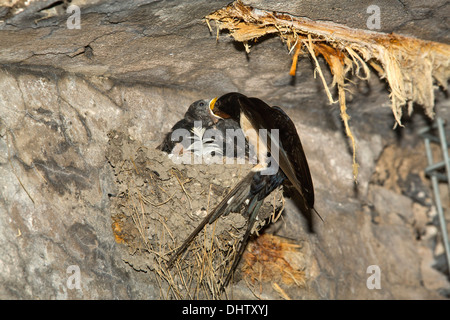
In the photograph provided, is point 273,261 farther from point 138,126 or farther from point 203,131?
point 138,126

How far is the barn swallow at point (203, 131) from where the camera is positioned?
3229 mm

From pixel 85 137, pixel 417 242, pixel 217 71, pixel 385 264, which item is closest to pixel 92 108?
pixel 85 137

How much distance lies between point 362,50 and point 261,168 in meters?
0.93

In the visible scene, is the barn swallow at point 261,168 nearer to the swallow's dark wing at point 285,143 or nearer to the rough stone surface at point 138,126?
the swallow's dark wing at point 285,143

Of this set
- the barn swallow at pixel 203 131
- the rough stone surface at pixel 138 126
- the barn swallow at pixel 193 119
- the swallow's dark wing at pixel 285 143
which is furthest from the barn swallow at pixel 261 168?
the rough stone surface at pixel 138 126

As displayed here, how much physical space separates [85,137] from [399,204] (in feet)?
9.25

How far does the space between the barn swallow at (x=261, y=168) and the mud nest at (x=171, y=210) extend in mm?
56

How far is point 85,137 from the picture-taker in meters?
3.12

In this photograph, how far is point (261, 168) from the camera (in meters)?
3.01

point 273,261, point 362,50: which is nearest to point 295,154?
point 362,50

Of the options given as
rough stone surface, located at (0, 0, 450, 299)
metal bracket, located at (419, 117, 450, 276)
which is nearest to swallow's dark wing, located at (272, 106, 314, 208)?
rough stone surface, located at (0, 0, 450, 299)

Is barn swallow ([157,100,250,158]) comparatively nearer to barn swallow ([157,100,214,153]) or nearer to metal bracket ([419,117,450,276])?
barn swallow ([157,100,214,153])

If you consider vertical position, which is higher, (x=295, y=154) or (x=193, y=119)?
(x=193, y=119)

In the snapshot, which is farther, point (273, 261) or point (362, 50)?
point (273, 261)
